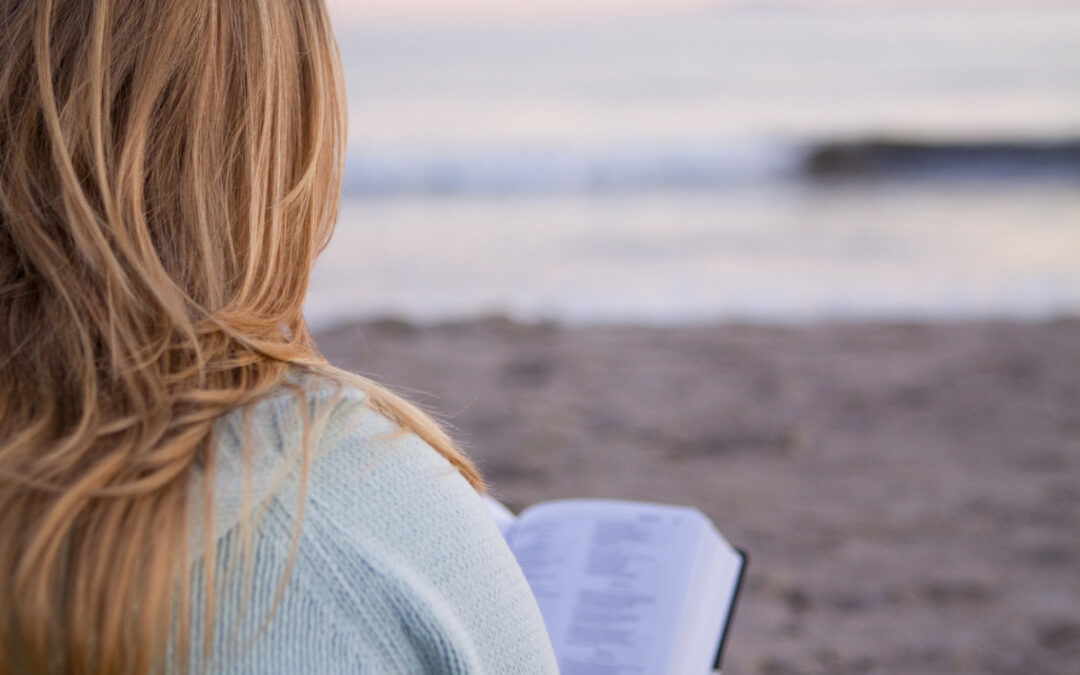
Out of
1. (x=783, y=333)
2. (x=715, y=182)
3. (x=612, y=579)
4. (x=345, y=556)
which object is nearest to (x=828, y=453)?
(x=783, y=333)

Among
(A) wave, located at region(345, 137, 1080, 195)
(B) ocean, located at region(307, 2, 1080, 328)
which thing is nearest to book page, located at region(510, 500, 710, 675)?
(B) ocean, located at region(307, 2, 1080, 328)

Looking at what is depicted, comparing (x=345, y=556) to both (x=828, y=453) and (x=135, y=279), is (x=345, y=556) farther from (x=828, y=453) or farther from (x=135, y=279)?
(x=828, y=453)

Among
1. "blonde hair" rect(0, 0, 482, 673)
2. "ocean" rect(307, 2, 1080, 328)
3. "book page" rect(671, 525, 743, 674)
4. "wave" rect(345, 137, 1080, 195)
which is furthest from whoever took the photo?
"wave" rect(345, 137, 1080, 195)

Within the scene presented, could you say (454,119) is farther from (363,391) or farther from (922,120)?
(363,391)

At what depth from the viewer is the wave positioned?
12.1 metres

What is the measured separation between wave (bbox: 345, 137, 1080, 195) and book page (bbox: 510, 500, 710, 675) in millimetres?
10347

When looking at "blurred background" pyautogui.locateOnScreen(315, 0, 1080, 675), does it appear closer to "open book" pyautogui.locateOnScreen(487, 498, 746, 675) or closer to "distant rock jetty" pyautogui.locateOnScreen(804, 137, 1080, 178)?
"distant rock jetty" pyautogui.locateOnScreen(804, 137, 1080, 178)

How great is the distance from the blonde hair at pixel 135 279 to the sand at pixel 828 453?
123cm

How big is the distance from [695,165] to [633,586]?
12189mm

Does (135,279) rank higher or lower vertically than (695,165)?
higher

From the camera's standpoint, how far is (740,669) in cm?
213

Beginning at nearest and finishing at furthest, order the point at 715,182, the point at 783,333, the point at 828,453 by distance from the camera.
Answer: the point at 828,453, the point at 783,333, the point at 715,182

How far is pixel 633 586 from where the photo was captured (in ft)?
4.36

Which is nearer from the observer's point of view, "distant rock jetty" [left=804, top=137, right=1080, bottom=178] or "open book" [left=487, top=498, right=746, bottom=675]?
"open book" [left=487, top=498, right=746, bottom=675]
